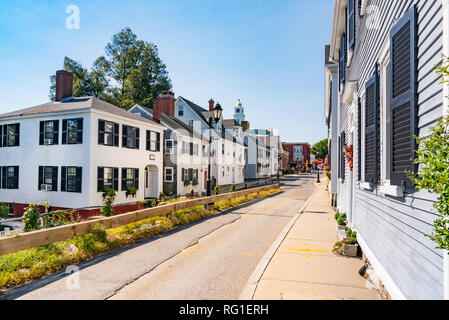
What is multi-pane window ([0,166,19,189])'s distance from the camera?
19859mm

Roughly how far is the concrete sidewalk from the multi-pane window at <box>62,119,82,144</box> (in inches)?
570

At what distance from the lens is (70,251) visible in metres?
6.81

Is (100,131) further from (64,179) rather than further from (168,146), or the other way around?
(168,146)

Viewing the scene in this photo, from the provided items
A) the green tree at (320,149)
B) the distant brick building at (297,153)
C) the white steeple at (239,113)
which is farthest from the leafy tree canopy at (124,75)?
the green tree at (320,149)

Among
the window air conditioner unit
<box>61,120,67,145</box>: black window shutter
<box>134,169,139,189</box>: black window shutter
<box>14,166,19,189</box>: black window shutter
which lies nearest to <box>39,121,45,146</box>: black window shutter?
<box>61,120,67,145</box>: black window shutter

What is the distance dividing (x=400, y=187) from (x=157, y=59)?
162 ft

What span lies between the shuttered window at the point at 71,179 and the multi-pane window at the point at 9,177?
4.75m

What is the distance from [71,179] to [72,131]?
119 inches

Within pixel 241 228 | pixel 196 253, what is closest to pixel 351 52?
pixel 241 228

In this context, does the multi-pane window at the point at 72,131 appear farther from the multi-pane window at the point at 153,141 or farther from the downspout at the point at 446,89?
the downspout at the point at 446,89

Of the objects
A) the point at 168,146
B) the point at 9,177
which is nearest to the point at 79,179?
the point at 9,177

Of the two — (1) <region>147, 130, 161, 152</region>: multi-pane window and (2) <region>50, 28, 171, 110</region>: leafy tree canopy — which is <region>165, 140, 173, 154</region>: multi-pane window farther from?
(2) <region>50, 28, 171, 110</region>: leafy tree canopy

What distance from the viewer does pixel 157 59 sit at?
47844mm
